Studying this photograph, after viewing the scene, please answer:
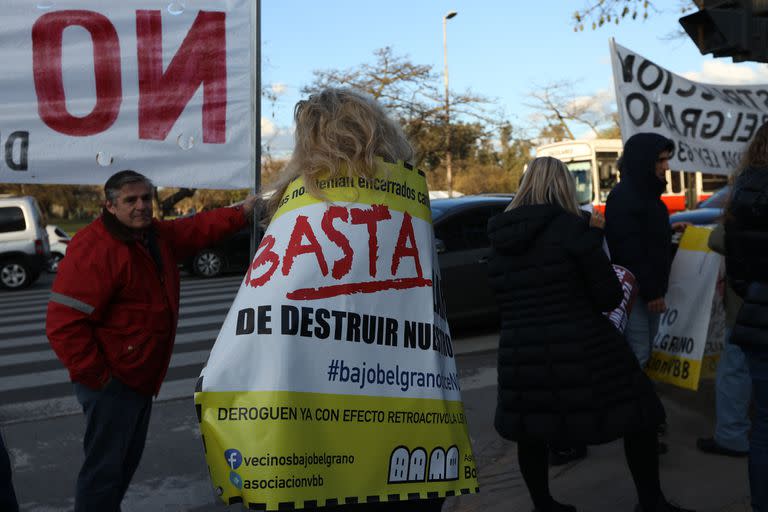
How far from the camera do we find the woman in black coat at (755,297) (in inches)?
112

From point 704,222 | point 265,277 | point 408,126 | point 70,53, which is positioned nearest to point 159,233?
point 70,53

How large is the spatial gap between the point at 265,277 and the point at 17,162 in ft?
5.70

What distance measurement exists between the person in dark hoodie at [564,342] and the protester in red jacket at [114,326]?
1.13m

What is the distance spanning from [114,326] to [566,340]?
1.75 meters

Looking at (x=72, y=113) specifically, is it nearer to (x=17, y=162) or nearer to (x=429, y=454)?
(x=17, y=162)

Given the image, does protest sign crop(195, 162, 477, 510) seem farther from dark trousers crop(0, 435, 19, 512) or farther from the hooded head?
the hooded head

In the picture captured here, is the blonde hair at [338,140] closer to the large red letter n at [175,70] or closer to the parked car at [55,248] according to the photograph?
the large red letter n at [175,70]

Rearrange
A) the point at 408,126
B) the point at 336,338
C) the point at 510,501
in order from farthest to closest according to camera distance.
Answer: the point at 408,126, the point at 510,501, the point at 336,338

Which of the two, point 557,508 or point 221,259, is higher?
point 557,508

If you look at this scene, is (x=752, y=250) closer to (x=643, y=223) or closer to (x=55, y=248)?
(x=643, y=223)

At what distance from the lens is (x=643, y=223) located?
4227 millimetres

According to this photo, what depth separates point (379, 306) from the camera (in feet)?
7.05

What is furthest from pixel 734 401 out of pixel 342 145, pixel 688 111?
pixel 342 145

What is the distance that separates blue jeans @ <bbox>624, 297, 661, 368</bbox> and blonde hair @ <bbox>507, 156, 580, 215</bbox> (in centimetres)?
125
